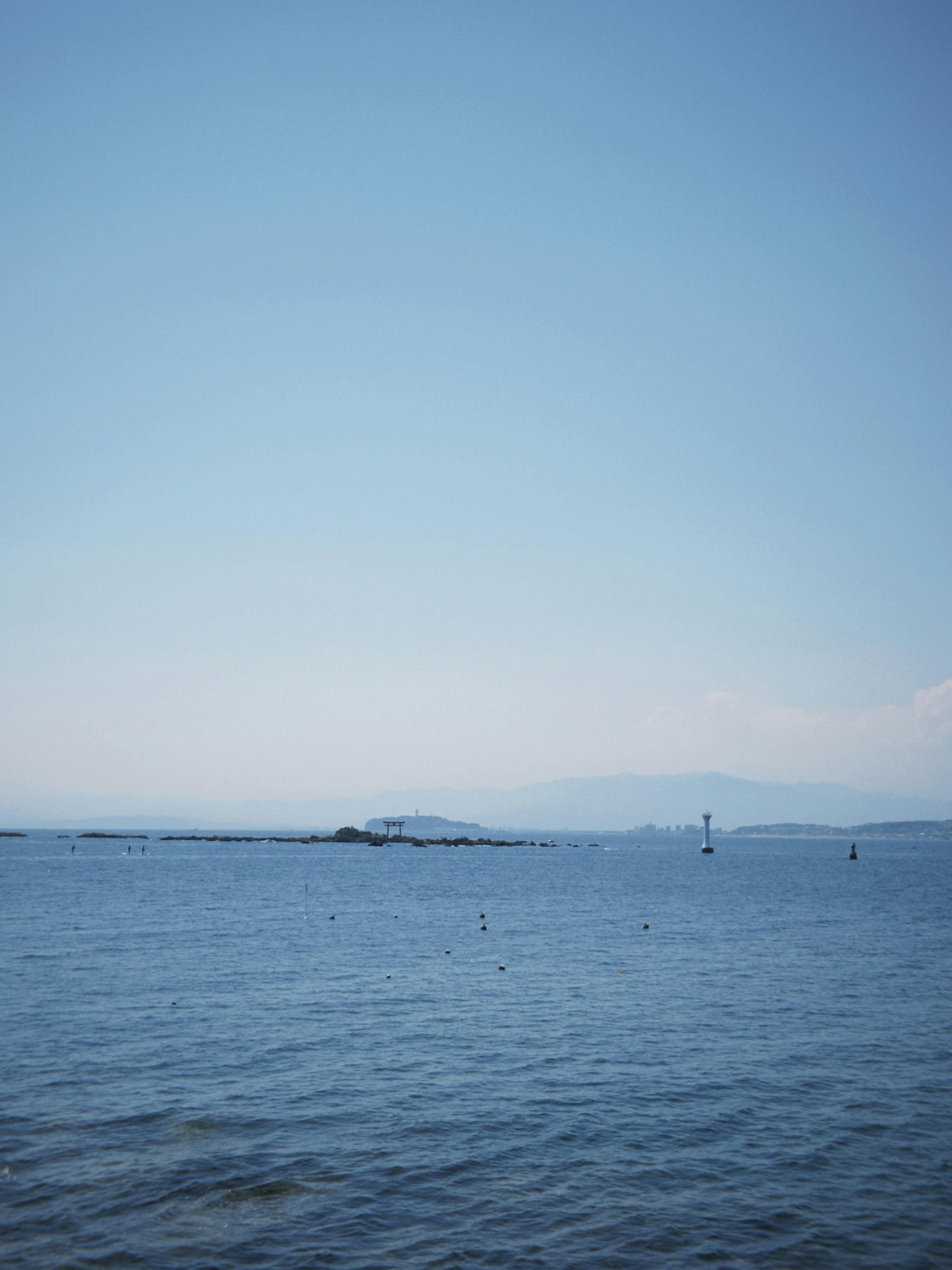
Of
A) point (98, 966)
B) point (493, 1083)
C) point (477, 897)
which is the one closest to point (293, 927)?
point (98, 966)

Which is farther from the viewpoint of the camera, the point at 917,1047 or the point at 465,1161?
the point at 917,1047

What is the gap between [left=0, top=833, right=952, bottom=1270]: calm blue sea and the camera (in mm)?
17938

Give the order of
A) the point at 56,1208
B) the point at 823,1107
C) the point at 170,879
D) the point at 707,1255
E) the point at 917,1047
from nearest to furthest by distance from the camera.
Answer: the point at 707,1255 → the point at 56,1208 → the point at 823,1107 → the point at 917,1047 → the point at 170,879

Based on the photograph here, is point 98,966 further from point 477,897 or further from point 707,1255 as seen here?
point 477,897

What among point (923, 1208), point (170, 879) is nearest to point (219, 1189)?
point (923, 1208)

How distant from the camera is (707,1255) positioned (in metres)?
17.2

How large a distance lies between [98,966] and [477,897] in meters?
57.7

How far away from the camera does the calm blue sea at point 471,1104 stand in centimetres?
1794

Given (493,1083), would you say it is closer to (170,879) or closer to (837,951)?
(837,951)

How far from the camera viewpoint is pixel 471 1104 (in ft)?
84.3

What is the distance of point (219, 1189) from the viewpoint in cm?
Answer: 1980

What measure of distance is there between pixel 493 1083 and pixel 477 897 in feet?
239

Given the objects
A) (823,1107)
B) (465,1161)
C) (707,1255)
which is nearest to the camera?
(707,1255)

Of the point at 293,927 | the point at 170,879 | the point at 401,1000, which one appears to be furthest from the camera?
the point at 170,879
